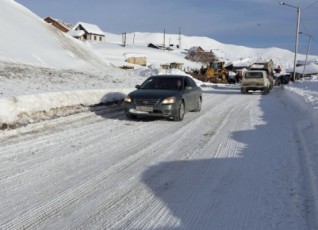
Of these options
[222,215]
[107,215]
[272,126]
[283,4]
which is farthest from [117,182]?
[283,4]

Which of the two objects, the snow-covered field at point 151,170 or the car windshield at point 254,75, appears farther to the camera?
the car windshield at point 254,75

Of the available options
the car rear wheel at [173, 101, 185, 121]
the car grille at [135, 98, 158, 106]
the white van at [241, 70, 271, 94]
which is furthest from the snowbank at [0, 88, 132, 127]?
the white van at [241, 70, 271, 94]

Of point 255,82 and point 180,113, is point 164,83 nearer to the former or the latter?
point 180,113

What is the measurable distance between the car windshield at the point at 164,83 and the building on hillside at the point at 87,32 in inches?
3688

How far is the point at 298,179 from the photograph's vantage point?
648cm

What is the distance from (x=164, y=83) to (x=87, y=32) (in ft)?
342

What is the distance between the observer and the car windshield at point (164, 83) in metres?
14.5

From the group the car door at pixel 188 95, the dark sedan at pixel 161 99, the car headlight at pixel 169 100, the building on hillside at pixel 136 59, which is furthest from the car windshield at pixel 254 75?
the building on hillside at pixel 136 59

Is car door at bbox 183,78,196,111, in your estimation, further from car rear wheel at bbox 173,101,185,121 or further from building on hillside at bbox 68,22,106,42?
building on hillside at bbox 68,22,106,42

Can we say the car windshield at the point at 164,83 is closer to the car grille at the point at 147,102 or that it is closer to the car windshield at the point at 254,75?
the car grille at the point at 147,102

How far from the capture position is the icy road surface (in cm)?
497

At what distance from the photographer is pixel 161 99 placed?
13258mm

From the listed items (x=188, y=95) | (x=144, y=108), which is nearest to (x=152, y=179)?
(x=144, y=108)

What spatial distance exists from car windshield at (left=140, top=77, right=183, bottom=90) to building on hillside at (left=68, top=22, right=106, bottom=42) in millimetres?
93667
